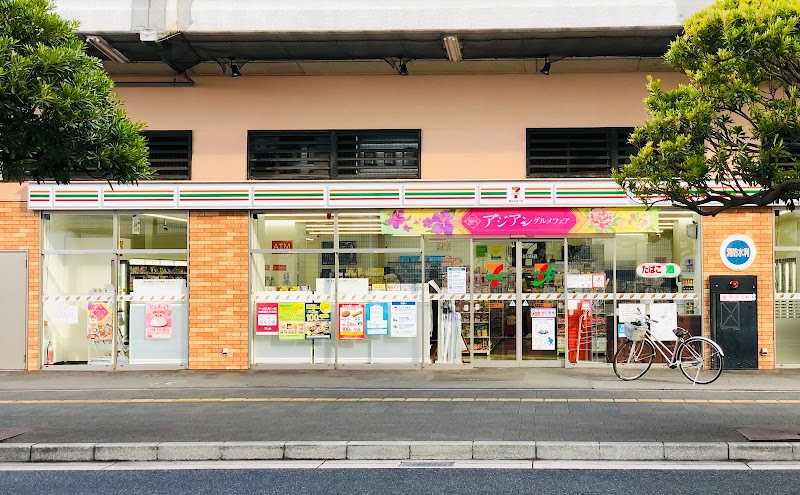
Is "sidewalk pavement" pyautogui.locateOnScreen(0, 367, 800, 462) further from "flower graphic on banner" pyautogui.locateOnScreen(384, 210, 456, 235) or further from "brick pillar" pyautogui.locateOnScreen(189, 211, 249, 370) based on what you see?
"flower graphic on banner" pyautogui.locateOnScreen(384, 210, 456, 235)

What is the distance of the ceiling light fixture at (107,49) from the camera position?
489 inches

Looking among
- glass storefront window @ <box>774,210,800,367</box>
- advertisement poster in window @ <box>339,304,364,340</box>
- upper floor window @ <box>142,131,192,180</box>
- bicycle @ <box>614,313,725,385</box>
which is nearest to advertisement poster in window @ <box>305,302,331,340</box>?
advertisement poster in window @ <box>339,304,364,340</box>

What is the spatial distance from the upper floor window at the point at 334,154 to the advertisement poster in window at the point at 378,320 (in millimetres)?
2312

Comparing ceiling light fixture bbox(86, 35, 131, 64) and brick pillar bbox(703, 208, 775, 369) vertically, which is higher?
ceiling light fixture bbox(86, 35, 131, 64)

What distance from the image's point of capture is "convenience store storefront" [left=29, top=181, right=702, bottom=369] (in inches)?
539

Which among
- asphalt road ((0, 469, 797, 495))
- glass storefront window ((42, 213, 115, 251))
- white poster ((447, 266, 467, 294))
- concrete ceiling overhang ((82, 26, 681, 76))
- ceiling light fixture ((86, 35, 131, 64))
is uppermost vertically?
concrete ceiling overhang ((82, 26, 681, 76))

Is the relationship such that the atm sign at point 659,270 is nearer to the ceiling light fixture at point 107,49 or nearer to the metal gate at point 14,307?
the ceiling light fixture at point 107,49

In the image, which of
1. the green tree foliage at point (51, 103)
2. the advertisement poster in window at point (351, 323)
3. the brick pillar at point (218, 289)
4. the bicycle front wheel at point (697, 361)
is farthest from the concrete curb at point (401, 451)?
the advertisement poster in window at point (351, 323)

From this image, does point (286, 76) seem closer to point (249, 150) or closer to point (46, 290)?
point (249, 150)

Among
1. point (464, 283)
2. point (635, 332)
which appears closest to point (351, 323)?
point (464, 283)

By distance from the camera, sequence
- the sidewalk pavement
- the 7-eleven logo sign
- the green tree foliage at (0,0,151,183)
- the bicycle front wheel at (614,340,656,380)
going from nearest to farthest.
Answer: the sidewalk pavement
the green tree foliage at (0,0,151,183)
the bicycle front wheel at (614,340,656,380)
the 7-eleven logo sign

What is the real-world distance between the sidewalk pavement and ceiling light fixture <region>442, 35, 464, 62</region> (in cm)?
530

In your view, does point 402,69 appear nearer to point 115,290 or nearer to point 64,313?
point 115,290

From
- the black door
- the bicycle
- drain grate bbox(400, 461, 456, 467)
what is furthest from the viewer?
the black door
